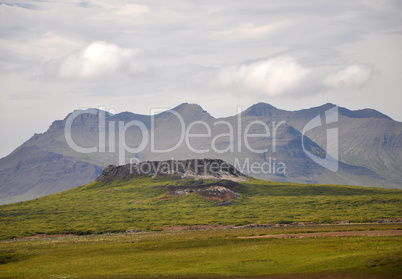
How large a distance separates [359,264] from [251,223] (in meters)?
101

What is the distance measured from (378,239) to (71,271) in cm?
5942

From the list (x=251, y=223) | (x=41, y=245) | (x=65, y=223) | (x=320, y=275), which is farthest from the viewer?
(x=65, y=223)

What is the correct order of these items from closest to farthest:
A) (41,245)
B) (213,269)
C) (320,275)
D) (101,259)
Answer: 1. (320,275)
2. (213,269)
3. (101,259)
4. (41,245)

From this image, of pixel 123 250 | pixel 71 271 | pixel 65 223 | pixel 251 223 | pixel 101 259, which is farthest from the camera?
pixel 65 223

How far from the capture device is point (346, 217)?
173250 millimetres

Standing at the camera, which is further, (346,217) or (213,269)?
(346,217)

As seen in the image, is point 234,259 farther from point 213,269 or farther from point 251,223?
point 251,223

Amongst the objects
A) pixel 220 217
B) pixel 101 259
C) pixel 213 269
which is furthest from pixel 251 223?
pixel 213 269

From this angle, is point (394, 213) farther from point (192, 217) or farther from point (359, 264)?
point (359, 264)

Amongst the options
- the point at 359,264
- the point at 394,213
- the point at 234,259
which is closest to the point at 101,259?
the point at 234,259

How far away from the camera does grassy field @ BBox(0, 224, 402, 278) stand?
71.3 meters

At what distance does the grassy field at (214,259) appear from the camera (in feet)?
234

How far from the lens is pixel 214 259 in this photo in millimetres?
89188

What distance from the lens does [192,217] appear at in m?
193
